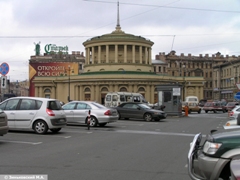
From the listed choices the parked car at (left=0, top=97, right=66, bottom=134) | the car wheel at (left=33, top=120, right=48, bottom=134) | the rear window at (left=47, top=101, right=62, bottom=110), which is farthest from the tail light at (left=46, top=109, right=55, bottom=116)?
the car wheel at (left=33, top=120, right=48, bottom=134)

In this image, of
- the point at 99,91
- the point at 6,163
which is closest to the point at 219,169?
the point at 6,163

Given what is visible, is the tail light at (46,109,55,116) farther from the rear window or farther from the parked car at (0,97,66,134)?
the rear window

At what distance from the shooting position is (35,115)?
639 inches

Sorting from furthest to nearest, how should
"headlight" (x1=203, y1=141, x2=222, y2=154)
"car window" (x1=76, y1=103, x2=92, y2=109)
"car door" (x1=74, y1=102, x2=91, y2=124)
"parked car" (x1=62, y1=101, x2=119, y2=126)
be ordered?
"car window" (x1=76, y1=103, x2=92, y2=109), "car door" (x1=74, y1=102, x2=91, y2=124), "parked car" (x1=62, y1=101, x2=119, y2=126), "headlight" (x1=203, y1=141, x2=222, y2=154)

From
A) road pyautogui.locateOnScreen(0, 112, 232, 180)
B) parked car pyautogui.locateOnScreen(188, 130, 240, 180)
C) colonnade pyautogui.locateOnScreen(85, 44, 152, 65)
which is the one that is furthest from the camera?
colonnade pyautogui.locateOnScreen(85, 44, 152, 65)

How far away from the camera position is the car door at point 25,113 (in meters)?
16.2

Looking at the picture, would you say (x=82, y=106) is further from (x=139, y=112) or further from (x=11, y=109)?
(x=139, y=112)

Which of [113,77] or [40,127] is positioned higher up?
[113,77]

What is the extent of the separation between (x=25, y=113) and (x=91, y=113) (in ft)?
17.4

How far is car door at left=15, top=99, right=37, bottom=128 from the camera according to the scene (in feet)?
53.3

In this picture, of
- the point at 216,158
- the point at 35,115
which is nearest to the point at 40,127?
the point at 35,115

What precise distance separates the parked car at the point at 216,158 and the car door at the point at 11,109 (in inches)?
475

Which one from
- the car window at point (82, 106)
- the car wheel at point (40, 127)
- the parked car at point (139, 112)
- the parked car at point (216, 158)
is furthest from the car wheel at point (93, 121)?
the parked car at point (216, 158)

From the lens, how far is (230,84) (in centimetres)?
10500
